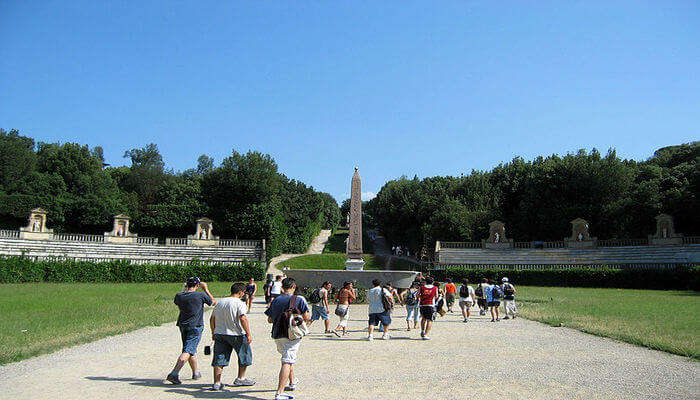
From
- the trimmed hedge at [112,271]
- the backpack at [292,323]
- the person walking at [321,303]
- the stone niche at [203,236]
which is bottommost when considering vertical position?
the trimmed hedge at [112,271]

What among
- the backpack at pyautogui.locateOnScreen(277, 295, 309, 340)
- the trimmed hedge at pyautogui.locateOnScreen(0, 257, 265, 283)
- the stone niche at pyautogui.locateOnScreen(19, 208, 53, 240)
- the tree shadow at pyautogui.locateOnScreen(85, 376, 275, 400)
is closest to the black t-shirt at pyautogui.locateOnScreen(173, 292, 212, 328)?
the tree shadow at pyautogui.locateOnScreen(85, 376, 275, 400)

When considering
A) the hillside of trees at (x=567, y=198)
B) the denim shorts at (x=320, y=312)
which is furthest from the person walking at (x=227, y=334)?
the hillside of trees at (x=567, y=198)

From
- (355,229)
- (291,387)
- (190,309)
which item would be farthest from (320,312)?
(355,229)

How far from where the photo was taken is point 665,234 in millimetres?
38188

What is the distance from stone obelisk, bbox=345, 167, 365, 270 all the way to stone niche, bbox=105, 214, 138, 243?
1191 inches

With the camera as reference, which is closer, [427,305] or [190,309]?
[190,309]

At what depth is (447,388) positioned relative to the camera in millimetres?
A: 7297

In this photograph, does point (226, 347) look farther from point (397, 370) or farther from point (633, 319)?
point (633, 319)

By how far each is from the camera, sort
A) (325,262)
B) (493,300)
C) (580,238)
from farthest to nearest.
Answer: (325,262) < (580,238) < (493,300)

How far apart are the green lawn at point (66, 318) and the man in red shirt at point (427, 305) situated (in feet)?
25.7

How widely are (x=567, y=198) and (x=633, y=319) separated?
32.4 meters

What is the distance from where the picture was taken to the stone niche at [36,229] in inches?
1655

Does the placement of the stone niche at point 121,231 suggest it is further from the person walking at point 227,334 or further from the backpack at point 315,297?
the person walking at point 227,334

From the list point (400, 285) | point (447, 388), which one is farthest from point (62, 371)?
point (400, 285)
